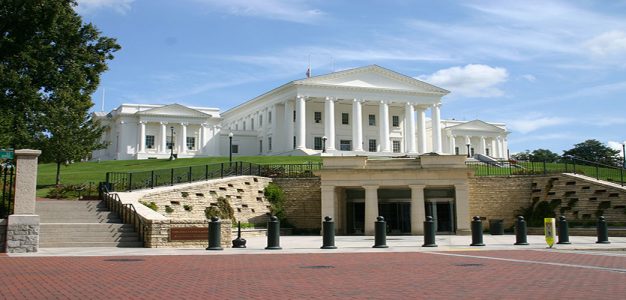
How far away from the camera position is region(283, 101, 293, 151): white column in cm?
8875

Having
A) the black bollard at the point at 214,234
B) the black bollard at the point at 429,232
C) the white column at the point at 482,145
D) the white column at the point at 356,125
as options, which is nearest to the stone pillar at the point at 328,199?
the black bollard at the point at 429,232

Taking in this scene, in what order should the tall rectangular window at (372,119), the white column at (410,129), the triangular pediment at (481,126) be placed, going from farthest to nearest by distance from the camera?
the triangular pediment at (481,126) < the tall rectangular window at (372,119) < the white column at (410,129)

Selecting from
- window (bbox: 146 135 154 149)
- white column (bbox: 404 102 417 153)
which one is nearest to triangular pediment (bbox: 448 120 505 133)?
white column (bbox: 404 102 417 153)

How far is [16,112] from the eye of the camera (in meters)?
35.7

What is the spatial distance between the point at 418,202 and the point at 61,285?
26.3 meters

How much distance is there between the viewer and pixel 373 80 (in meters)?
A: 89.9

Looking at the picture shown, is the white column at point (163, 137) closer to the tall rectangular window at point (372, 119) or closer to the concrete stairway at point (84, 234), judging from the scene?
the tall rectangular window at point (372, 119)

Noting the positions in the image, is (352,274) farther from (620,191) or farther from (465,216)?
(620,191)

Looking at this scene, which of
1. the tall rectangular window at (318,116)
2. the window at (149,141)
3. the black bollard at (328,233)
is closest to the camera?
the black bollard at (328,233)

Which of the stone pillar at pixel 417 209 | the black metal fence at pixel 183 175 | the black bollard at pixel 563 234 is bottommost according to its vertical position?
the black bollard at pixel 563 234

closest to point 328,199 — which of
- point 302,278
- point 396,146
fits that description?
point 302,278

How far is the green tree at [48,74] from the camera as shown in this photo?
116 feet

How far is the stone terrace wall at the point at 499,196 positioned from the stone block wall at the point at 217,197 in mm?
13891

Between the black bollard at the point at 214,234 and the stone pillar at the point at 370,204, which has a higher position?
the stone pillar at the point at 370,204
